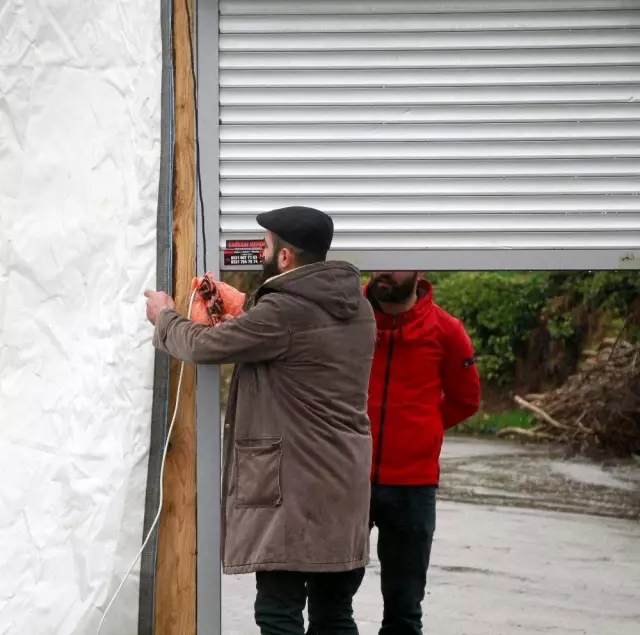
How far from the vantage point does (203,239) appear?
3.38 metres

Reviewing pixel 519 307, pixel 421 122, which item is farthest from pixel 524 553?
pixel 519 307

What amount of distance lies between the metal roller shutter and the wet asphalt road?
8.42 ft

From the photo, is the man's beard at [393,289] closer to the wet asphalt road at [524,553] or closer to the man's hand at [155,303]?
the man's hand at [155,303]

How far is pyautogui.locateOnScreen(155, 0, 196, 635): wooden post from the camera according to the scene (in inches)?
132

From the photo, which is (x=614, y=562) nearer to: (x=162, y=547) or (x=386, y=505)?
(x=386, y=505)

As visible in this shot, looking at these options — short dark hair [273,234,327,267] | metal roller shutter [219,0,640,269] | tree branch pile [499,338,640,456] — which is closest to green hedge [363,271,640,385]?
tree branch pile [499,338,640,456]

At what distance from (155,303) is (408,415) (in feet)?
3.45

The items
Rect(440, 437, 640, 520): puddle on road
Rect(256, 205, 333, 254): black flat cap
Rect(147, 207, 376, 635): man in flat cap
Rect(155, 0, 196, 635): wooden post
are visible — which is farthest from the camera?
Rect(440, 437, 640, 520): puddle on road

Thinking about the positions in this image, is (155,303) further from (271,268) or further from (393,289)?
(393,289)

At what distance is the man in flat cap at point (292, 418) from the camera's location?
9.61ft

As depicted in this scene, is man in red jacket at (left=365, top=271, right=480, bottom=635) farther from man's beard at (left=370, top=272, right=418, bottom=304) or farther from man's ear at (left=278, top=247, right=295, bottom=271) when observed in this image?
man's ear at (left=278, top=247, right=295, bottom=271)

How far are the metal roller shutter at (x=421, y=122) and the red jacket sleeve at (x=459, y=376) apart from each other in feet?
1.50

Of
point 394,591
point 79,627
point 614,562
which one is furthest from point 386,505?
point 614,562

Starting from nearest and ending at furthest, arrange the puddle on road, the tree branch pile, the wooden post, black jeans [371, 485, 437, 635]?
the wooden post → black jeans [371, 485, 437, 635] → the puddle on road → the tree branch pile
